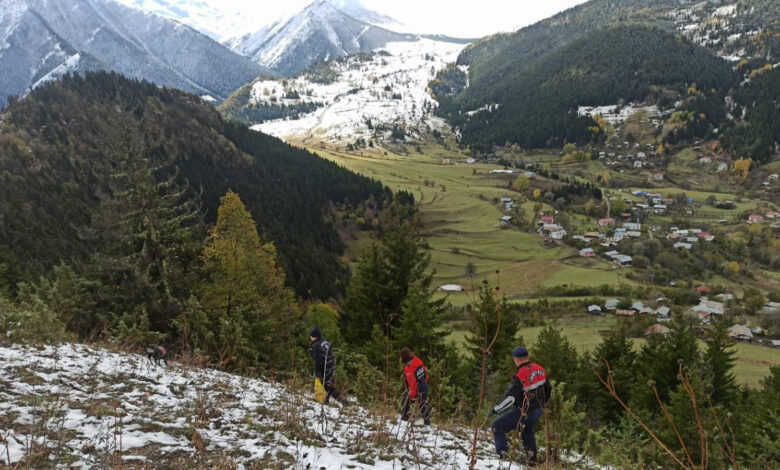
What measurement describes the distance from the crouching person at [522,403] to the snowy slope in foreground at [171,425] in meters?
0.60

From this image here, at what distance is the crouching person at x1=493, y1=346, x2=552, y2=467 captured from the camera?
7.02 metres

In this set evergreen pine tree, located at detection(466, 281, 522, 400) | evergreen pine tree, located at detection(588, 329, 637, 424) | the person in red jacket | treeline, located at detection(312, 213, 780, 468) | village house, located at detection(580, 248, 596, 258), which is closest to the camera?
the person in red jacket

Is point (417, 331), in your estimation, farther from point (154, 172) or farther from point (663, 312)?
point (663, 312)

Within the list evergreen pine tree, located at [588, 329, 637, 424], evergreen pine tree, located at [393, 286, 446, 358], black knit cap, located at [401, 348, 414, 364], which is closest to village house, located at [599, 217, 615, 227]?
evergreen pine tree, located at [588, 329, 637, 424]

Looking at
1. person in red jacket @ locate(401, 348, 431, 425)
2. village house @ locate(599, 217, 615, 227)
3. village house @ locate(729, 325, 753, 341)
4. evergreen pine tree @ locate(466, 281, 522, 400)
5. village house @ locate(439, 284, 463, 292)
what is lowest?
village house @ locate(729, 325, 753, 341)

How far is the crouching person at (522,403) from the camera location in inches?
277

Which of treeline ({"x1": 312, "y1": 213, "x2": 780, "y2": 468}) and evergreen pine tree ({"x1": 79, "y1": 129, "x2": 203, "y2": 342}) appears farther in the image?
treeline ({"x1": 312, "y1": 213, "x2": 780, "y2": 468})

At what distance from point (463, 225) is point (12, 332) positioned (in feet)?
410

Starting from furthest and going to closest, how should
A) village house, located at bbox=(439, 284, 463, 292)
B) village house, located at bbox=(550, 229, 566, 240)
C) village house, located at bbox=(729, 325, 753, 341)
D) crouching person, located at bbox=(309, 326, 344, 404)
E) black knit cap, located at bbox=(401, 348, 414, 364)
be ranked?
village house, located at bbox=(550, 229, 566, 240) → village house, located at bbox=(439, 284, 463, 292) → village house, located at bbox=(729, 325, 753, 341) → black knit cap, located at bbox=(401, 348, 414, 364) → crouching person, located at bbox=(309, 326, 344, 404)

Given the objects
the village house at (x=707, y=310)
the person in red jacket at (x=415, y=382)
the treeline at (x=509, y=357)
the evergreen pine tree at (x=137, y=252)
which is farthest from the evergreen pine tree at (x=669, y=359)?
the village house at (x=707, y=310)

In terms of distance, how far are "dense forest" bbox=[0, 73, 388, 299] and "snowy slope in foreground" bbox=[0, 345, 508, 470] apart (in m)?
15.1

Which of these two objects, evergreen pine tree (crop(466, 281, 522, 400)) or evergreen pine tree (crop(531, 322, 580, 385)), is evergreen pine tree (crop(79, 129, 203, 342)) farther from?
evergreen pine tree (crop(531, 322, 580, 385))

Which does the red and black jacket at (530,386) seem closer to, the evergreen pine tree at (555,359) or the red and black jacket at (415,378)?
the red and black jacket at (415,378)

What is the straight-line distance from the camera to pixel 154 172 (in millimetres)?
49250
